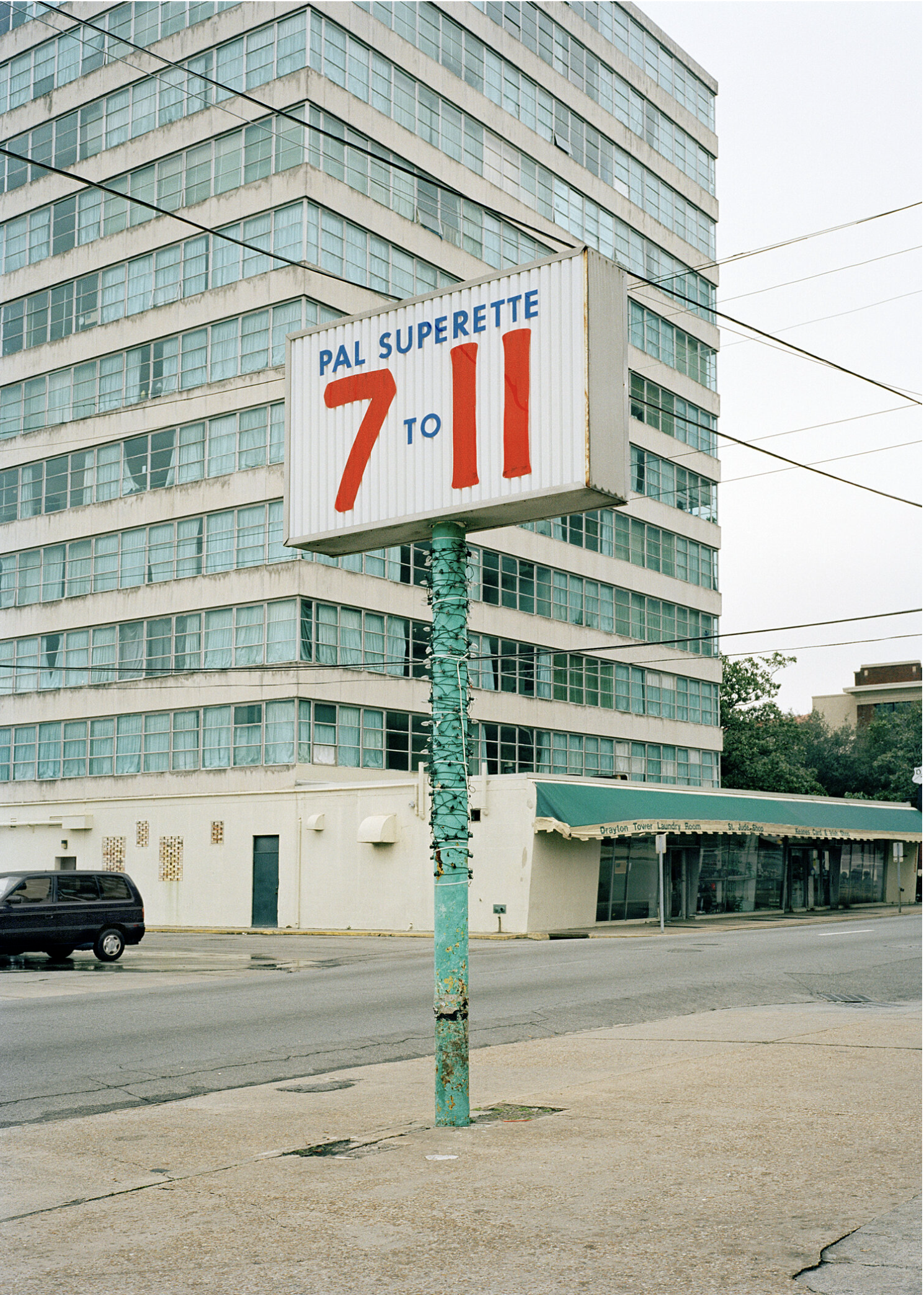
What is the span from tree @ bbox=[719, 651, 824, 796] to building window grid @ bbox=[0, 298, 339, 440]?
3388 cm

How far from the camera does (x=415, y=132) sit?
45000mm

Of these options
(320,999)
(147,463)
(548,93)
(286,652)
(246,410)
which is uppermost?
(548,93)

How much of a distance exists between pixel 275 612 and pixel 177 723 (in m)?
5.78

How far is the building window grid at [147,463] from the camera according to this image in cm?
4125

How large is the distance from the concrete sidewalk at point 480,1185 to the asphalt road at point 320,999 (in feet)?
4.74

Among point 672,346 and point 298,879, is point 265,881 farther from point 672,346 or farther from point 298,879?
point 672,346

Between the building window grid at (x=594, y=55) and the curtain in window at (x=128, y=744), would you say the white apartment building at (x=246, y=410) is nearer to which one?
the curtain in window at (x=128, y=744)

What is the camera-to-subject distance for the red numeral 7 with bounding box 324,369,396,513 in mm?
9258

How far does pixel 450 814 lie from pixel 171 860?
35.0 meters

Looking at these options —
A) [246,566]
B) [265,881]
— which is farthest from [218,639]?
[265,881]

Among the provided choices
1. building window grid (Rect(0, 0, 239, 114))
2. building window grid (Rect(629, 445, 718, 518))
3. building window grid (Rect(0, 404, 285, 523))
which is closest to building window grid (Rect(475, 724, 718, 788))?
building window grid (Rect(629, 445, 718, 518))

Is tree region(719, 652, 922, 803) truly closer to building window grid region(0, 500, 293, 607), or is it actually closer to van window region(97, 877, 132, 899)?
building window grid region(0, 500, 293, 607)

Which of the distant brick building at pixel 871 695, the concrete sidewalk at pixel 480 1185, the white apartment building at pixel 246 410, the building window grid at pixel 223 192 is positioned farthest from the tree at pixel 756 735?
the concrete sidewalk at pixel 480 1185

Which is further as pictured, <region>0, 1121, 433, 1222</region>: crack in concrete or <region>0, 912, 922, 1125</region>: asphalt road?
<region>0, 912, 922, 1125</region>: asphalt road
